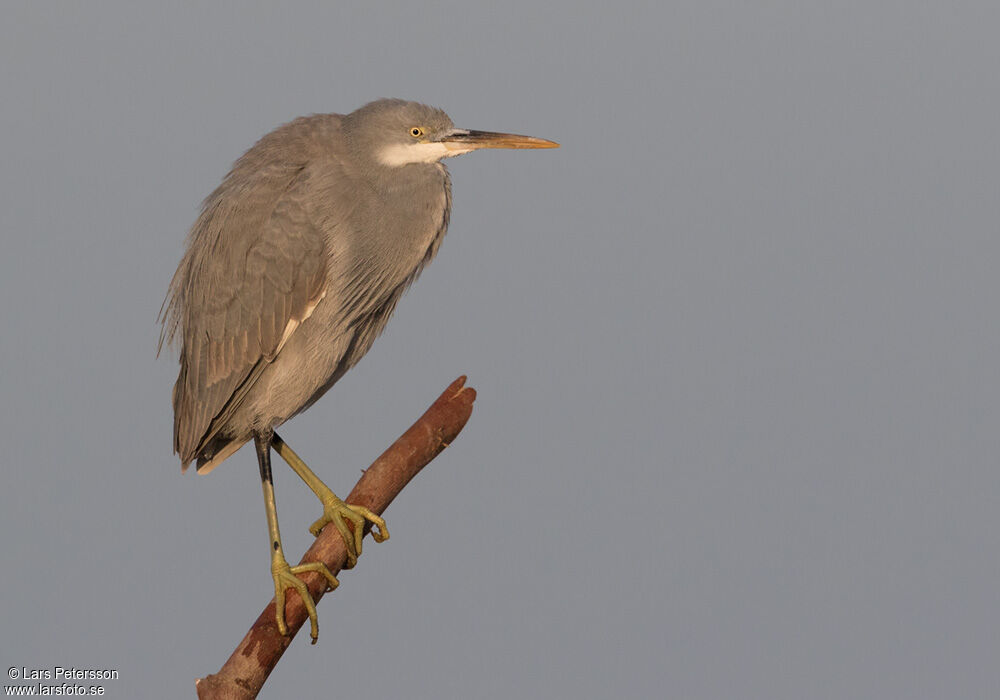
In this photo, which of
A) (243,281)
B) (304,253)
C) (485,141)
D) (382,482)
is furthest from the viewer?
(382,482)

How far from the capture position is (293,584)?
487 centimetres

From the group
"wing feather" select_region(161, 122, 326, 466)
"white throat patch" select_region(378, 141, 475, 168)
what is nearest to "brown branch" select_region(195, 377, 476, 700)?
"wing feather" select_region(161, 122, 326, 466)

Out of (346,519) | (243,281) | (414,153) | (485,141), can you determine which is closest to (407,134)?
(414,153)

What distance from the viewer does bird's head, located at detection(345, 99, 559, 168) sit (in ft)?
15.9

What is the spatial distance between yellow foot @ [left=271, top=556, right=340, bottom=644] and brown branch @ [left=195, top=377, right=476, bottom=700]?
25mm

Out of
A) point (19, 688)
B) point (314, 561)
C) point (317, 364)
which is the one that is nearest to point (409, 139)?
point (317, 364)

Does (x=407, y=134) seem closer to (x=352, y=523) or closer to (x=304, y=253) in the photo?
(x=304, y=253)

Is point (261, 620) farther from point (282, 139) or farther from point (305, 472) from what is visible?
point (282, 139)

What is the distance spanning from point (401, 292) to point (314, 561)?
4.10 feet

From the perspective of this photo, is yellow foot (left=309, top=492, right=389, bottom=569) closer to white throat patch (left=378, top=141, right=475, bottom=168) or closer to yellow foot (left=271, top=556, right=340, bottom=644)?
yellow foot (left=271, top=556, right=340, bottom=644)

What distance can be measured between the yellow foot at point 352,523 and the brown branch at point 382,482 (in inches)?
1.4

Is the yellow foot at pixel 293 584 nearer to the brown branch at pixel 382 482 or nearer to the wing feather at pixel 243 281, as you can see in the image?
the brown branch at pixel 382 482

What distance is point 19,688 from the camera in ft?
14.6

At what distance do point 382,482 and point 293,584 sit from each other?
600 millimetres
